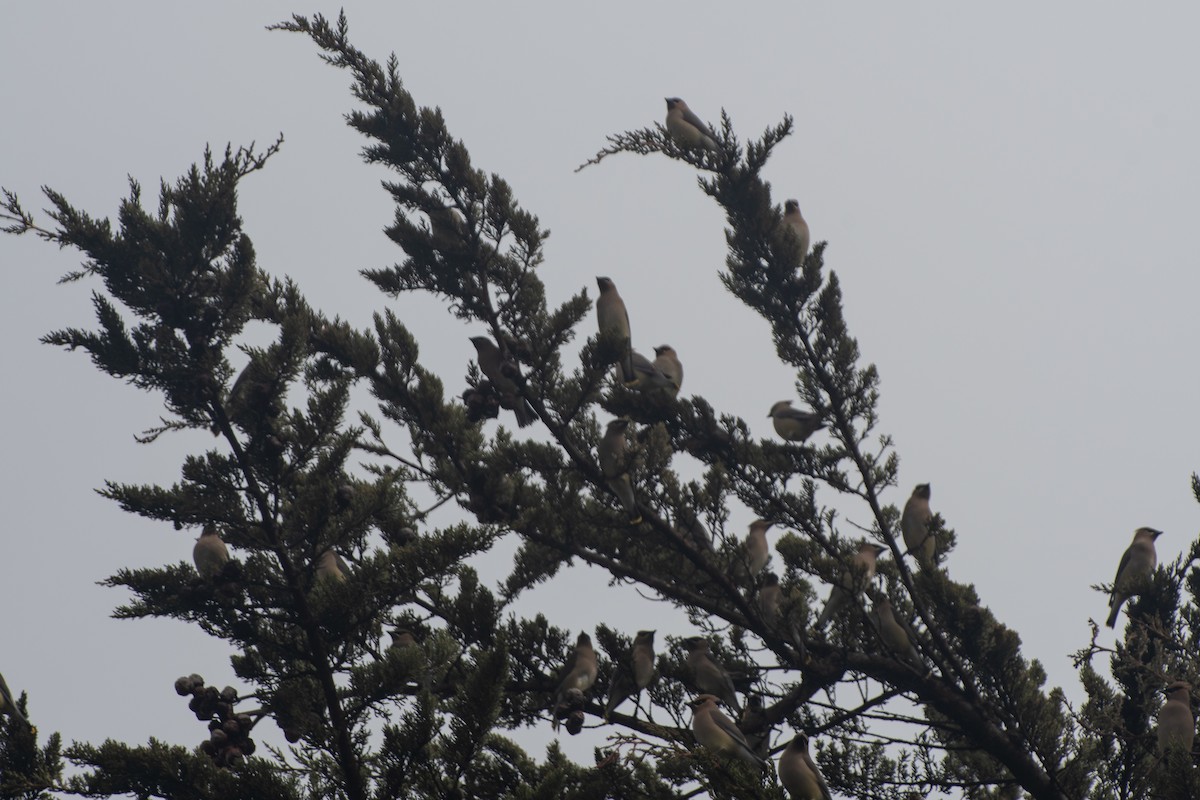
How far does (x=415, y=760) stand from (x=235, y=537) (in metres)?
1.29

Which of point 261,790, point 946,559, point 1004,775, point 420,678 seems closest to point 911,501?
point 946,559

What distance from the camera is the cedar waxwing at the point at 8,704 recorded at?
16.8 feet

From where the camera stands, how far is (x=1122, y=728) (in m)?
6.09

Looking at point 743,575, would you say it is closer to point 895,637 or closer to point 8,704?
point 895,637

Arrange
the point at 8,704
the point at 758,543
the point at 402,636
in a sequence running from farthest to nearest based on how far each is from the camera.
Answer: the point at 758,543 → the point at 402,636 → the point at 8,704

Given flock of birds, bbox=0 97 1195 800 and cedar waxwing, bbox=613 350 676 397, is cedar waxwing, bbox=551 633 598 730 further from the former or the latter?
cedar waxwing, bbox=613 350 676 397

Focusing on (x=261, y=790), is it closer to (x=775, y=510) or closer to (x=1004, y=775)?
(x=775, y=510)

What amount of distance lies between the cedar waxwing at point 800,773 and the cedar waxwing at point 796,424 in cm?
231

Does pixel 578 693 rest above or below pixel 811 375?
below

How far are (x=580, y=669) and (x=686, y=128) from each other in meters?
3.46

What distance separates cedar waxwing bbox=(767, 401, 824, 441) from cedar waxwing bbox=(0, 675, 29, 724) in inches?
179

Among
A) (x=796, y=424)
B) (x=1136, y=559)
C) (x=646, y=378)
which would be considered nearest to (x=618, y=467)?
(x=646, y=378)

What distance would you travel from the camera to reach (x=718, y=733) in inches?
247

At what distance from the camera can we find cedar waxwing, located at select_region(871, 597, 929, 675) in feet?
22.5
